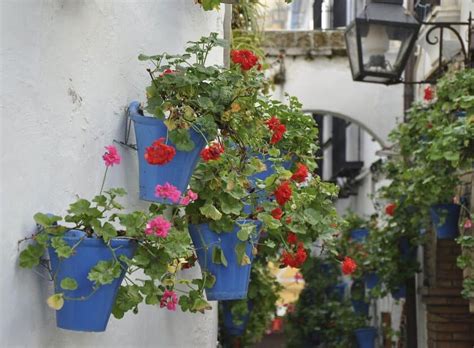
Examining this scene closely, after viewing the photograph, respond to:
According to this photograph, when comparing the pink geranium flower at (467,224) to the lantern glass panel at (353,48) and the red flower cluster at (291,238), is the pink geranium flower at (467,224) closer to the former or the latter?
the lantern glass panel at (353,48)

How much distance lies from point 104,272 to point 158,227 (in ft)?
0.70

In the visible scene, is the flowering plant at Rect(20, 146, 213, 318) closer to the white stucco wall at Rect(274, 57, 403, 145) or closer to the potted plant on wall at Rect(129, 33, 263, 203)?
the potted plant on wall at Rect(129, 33, 263, 203)

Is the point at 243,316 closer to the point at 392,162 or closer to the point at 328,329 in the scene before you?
the point at 392,162

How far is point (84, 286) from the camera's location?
308cm

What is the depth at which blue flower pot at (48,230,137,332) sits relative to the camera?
3.06 meters

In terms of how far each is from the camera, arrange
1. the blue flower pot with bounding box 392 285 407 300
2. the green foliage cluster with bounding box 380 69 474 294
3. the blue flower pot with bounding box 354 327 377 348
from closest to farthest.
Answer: the green foliage cluster with bounding box 380 69 474 294, the blue flower pot with bounding box 392 285 407 300, the blue flower pot with bounding box 354 327 377 348

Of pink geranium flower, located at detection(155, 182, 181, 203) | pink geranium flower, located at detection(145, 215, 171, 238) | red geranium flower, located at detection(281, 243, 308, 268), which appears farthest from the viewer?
red geranium flower, located at detection(281, 243, 308, 268)

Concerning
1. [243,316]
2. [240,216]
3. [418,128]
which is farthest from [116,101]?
[243,316]

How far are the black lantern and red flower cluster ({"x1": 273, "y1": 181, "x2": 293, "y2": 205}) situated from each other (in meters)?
4.21

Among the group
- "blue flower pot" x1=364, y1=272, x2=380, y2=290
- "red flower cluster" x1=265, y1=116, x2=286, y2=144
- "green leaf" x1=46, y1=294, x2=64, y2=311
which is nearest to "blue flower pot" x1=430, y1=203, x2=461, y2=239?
"blue flower pot" x1=364, y1=272, x2=380, y2=290

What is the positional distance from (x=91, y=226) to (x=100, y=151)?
71 centimetres

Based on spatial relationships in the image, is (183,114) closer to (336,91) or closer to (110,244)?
(110,244)

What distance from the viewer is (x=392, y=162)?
1020cm

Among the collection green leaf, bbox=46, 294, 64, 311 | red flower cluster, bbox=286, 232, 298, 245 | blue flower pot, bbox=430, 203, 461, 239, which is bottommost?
green leaf, bbox=46, 294, 64, 311
